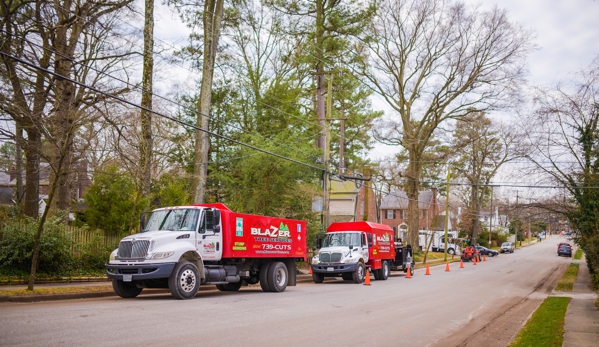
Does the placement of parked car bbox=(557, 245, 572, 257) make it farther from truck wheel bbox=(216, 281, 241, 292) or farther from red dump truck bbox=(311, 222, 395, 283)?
truck wheel bbox=(216, 281, 241, 292)

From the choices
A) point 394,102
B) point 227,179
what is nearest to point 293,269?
point 227,179

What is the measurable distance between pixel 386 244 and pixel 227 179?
384 inches

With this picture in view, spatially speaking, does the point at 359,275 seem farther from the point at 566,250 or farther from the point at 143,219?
the point at 566,250

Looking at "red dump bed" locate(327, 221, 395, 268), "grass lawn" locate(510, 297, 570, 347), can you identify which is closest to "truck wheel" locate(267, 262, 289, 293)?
"red dump bed" locate(327, 221, 395, 268)

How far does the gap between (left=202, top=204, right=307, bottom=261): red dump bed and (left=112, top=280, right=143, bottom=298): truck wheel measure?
2839 millimetres

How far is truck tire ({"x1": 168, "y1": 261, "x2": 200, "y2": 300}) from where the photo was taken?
14.4m

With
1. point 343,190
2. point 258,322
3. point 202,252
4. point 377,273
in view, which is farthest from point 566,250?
point 258,322

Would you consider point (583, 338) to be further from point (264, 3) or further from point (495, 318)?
point (264, 3)

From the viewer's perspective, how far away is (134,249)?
47.6 ft

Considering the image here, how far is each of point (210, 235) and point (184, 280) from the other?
1.75m

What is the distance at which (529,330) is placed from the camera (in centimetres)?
1144

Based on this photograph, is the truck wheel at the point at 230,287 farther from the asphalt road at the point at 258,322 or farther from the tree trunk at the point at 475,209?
the tree trunk at the point at 475,209

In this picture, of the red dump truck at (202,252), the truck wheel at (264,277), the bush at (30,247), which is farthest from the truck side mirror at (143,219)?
the truck wheel at (264,277)

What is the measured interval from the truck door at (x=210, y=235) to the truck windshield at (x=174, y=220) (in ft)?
0.87
